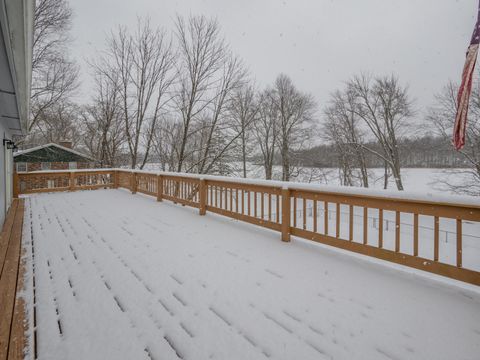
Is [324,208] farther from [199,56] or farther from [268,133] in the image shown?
[268,133]

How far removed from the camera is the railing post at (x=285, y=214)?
3954 mm

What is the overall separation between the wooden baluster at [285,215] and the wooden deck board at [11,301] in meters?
3.11

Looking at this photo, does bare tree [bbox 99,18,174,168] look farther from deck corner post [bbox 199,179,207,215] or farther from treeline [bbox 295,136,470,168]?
treeline [bbox 295,136,470,168]

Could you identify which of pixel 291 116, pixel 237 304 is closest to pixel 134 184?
pixel 237 304

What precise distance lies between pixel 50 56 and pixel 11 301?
15149 mm

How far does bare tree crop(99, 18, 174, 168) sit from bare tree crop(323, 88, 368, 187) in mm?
14440

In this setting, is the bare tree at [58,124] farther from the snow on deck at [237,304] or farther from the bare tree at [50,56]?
the snow on deck at [237,304]

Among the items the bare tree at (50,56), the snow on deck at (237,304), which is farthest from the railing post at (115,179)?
the snow on deck at (237,304)

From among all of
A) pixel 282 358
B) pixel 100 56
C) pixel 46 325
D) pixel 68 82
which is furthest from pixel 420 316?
pixel 68 82

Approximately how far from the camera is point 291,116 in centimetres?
2253

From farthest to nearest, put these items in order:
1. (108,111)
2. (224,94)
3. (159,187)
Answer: (108,111) → (224,94) → (159,187)

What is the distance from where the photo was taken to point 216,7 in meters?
13.4

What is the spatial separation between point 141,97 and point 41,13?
18.3 feet

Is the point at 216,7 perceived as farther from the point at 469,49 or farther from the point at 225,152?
the point at 469,49
